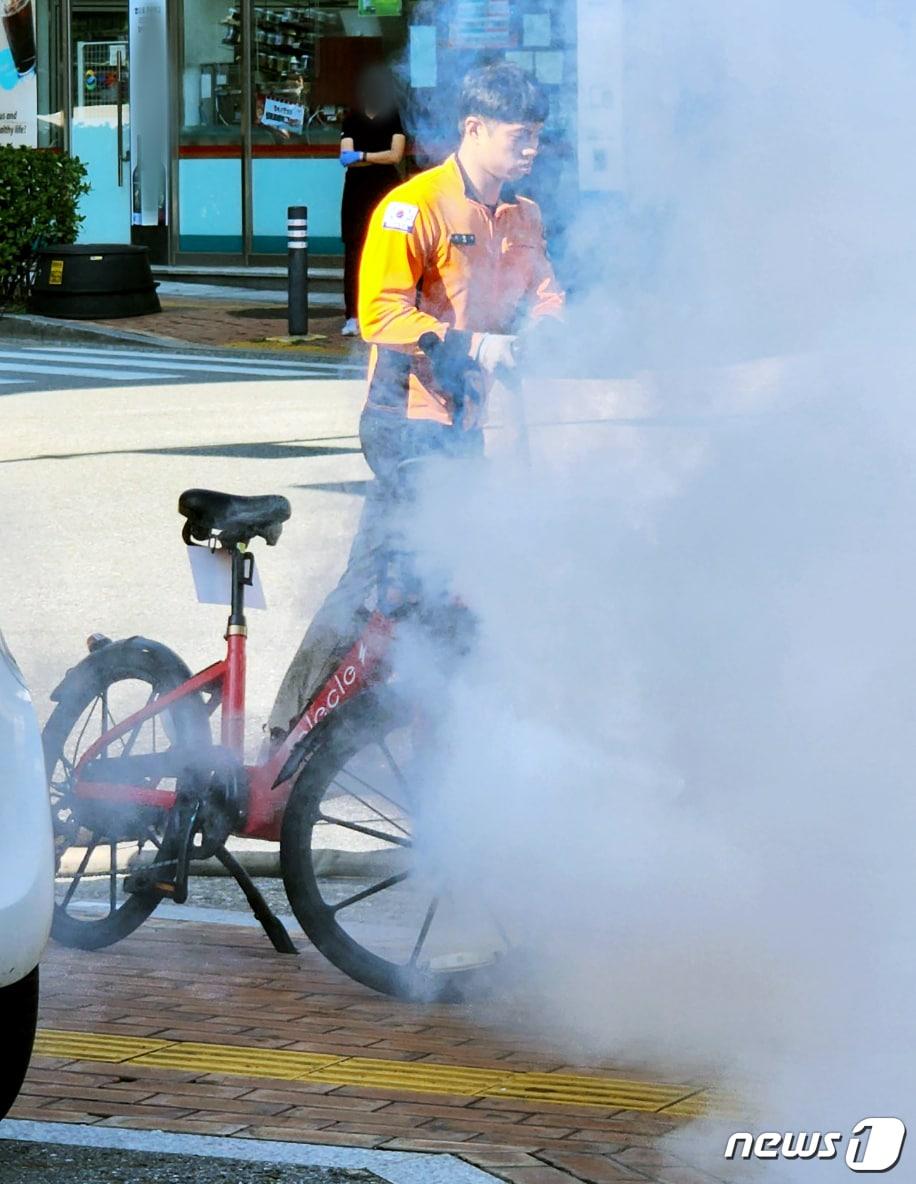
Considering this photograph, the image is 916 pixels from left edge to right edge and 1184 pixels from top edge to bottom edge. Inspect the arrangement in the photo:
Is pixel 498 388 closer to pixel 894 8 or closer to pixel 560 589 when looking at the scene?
pixel 560 589

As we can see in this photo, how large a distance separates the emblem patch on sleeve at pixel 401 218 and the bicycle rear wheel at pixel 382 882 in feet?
3.60

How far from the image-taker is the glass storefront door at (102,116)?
75.2 ft

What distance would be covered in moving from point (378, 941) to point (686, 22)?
1917mm

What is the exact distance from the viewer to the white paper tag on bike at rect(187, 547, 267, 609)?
15.8ft

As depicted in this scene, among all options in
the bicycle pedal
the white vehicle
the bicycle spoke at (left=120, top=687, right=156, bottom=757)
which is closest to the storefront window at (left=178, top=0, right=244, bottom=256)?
the bicycle spoke at (left=120, top=687, right=156, bottom=757)

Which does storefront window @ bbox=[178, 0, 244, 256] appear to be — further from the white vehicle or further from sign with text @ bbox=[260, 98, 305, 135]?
the white vehicle

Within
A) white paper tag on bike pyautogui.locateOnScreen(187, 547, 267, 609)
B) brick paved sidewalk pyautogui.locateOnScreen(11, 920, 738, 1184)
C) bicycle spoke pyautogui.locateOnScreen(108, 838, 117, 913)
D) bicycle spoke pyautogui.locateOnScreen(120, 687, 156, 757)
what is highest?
white paper tag on bike pyautogui.locateOnScreen(187, 547, 267, 609)

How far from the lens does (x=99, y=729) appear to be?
16.4 ft

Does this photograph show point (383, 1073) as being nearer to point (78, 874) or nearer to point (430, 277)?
point (78, 874)

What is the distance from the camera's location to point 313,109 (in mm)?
22062

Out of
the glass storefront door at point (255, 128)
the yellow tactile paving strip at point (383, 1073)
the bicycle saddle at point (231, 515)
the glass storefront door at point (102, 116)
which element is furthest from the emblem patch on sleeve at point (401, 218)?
the glass storefront door at point (102, 116)

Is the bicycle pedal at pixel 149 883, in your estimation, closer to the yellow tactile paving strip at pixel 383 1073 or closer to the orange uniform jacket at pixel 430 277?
the yellow tactile paving strip at pixel 383 1073

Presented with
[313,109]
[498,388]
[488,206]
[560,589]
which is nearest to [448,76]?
[488,206]

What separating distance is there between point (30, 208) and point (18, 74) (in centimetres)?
→ 511
